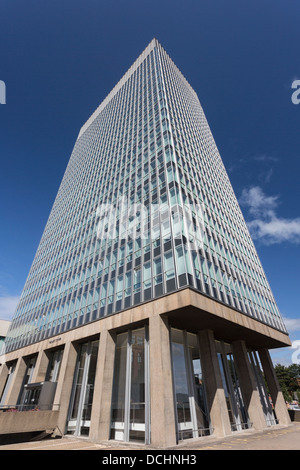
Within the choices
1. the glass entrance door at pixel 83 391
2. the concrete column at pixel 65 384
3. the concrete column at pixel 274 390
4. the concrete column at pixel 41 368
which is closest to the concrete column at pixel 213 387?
the glass entrance door at pixel 83 391

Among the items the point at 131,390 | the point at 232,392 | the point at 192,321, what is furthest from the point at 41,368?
the point at 232,392

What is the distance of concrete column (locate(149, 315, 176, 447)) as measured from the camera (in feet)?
45.7

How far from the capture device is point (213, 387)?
19094 mm

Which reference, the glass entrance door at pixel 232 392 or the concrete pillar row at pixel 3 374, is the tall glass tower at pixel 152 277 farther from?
the concrete pillar row at pixel 3 374

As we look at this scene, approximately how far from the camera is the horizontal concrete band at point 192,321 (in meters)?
17.5

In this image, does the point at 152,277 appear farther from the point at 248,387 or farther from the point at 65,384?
the point at 248,387

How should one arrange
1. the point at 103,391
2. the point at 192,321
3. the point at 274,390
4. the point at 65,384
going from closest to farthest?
the point at 103,391, the point at 192,321, the point at 65,384, the point at 274,390

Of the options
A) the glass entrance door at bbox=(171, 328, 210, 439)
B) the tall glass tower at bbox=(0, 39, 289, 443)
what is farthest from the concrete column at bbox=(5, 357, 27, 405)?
the glass entrance door at bbox=(171, 328, 210, 439)

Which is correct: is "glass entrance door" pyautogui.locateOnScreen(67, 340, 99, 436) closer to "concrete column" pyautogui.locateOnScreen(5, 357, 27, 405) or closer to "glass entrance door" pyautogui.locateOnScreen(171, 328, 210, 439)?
"glass entrance door" pyautogui.locateOnScreen(171, 328, 210, 439)

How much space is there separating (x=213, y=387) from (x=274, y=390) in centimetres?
1558

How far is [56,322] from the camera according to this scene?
30.0 m

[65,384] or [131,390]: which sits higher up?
[65,384]
